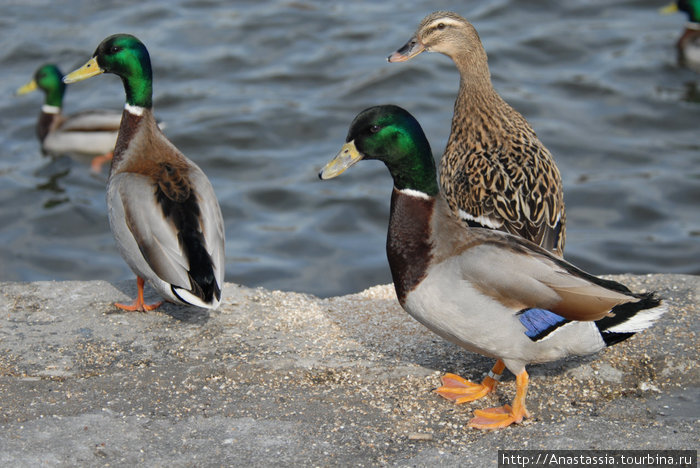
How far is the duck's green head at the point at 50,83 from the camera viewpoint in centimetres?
1112

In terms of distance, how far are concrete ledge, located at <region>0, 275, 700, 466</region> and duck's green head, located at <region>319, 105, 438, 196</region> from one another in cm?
88

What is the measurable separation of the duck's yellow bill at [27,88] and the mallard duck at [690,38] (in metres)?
8.08

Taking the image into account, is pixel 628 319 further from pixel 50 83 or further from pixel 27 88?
pixel 27 88

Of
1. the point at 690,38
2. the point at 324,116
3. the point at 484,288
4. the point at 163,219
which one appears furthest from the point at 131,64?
the point at 690,38

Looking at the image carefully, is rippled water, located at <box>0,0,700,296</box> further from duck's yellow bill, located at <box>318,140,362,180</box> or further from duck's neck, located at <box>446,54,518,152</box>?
duck's yellow bill, located at <box>318,140,362,180</box>

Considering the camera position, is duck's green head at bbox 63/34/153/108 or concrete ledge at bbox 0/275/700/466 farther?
duck's green head at bbox 63/34/153/108

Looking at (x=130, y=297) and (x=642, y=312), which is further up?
(x=642, y=312)

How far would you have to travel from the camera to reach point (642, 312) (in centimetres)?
382

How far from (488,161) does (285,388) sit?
1879mm

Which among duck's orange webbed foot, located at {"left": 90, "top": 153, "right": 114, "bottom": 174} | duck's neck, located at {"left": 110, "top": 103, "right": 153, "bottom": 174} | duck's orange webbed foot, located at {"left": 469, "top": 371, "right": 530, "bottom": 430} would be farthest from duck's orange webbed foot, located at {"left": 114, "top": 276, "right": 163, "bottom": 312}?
duck's orange webbed foot, located at {"left": 90, "top": 153, "right": 114, "bottom": 174}

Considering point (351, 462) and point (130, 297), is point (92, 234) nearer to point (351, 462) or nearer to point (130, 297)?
point (130, 297)

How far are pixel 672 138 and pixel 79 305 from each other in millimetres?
7431

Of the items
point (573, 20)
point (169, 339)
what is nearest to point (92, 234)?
point (169, 339)

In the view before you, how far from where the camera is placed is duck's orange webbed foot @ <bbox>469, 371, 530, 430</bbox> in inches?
147
